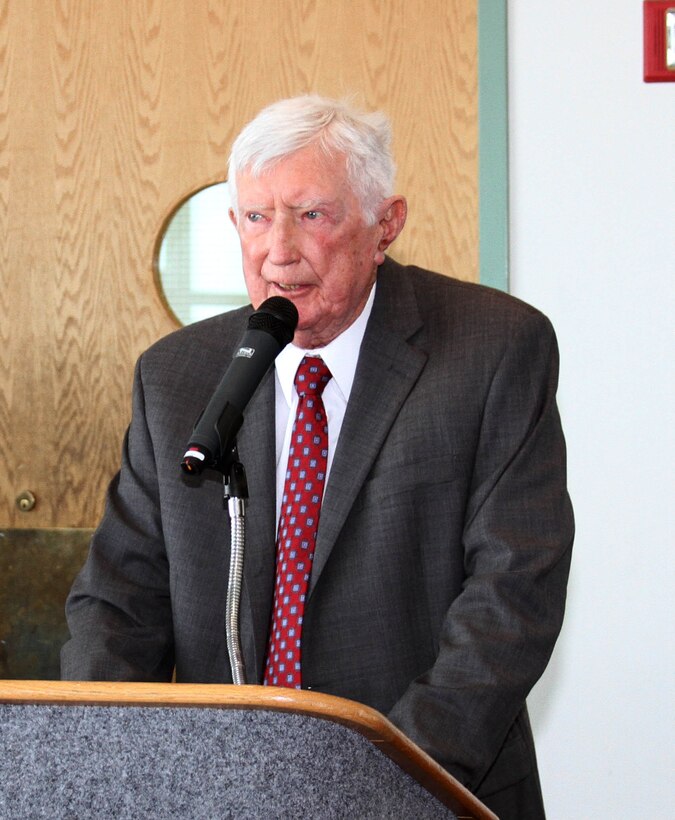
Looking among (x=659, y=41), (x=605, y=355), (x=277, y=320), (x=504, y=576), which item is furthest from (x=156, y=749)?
(x=659, y=41)

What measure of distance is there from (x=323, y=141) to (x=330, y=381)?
0.35m

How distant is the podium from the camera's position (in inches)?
32.2

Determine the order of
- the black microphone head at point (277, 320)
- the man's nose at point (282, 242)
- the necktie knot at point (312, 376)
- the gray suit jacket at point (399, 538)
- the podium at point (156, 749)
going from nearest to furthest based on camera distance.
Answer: the podium at point (156, 749), the black microphone head at point (277, 320), the gray suit jacket at point (399, 538), the man's nose at point (282, 242), the necktie knot at point (312, 376)

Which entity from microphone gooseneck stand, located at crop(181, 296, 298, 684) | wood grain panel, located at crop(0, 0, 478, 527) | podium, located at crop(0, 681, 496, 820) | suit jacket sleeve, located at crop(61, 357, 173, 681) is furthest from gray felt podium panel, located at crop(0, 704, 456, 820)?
wood grain panel, located at crop(0, 0, 478, 527)

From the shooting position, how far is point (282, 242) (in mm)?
1634

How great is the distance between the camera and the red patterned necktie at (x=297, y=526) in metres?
1.63

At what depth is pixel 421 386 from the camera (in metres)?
1.71

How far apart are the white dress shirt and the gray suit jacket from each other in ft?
0.10

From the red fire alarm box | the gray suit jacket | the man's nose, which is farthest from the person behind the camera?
the red fire alarm box

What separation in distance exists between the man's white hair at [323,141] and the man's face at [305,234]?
0.01 m

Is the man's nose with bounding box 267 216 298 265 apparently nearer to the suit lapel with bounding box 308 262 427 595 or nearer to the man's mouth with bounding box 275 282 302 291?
the man's mouth with bounding box 275 282 302 291

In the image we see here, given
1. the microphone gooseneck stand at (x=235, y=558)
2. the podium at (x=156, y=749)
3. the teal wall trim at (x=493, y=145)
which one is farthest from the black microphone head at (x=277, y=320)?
the teal wall trim at (x=493, y=145)

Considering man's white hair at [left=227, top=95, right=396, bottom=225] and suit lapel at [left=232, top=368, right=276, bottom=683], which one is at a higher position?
man's white hair at [left=227, top=95, right=396, bottom=225]

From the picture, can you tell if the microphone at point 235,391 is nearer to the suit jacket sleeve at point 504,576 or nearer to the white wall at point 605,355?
the suit jacket sleeve at point 504,576
